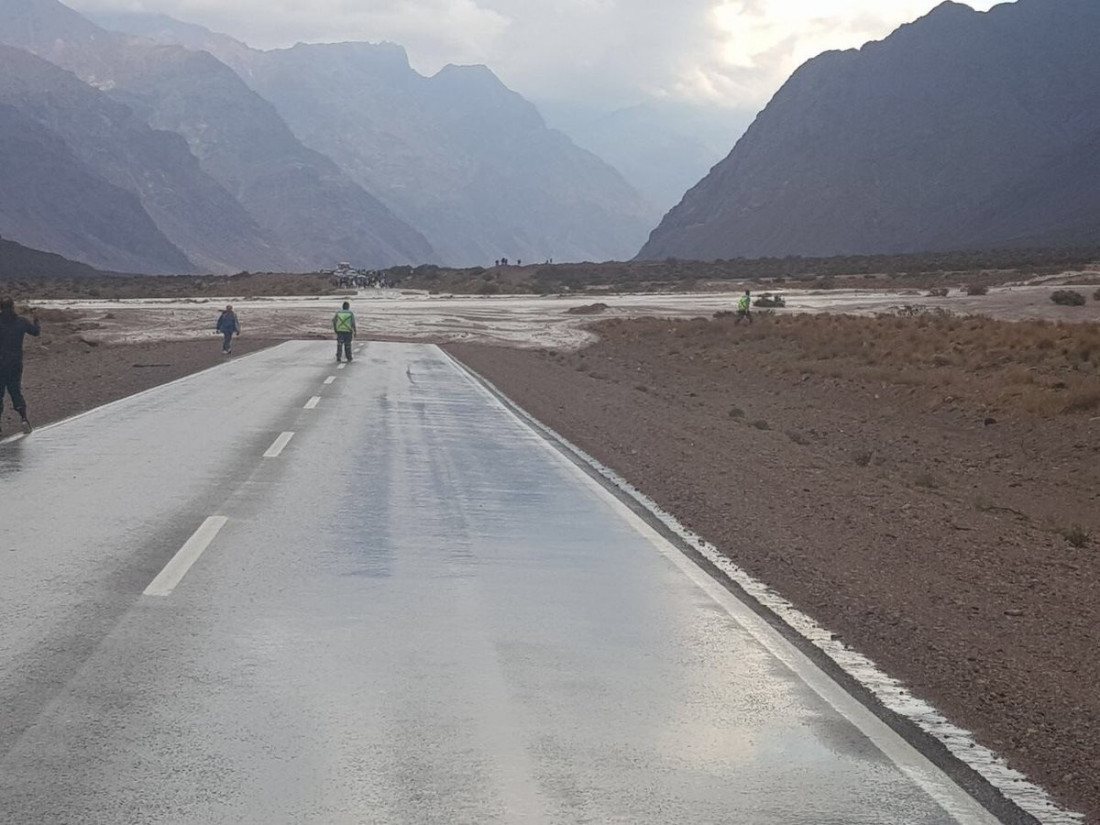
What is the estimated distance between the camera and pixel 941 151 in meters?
175

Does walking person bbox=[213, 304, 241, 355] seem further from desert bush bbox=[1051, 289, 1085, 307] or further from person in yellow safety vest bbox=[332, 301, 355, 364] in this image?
desert bush bbox=[1051, 289, 1085, 307]

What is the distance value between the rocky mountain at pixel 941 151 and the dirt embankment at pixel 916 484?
121 meters

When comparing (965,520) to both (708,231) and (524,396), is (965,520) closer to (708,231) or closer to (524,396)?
(524,396)

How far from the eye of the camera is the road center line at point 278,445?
14.9 metres

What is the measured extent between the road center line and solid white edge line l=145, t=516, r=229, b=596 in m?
4.18

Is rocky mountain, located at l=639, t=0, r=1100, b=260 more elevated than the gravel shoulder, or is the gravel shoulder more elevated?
rocky mountain, located at l=639, t=0, r=1100, b=260

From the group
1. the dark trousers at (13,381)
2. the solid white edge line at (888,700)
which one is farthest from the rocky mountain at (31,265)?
the solid white edge line at (888,700)

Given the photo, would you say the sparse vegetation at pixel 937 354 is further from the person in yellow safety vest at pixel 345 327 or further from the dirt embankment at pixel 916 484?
the person in yellow safety vest at pixel 345 327

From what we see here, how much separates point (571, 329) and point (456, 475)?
43155 mm

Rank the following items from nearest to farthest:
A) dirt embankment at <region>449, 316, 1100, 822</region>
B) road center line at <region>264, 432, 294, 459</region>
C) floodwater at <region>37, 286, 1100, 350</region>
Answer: dirt embankment at <region>449, 316, 1100, 822</region>, road center line at <region>264, 432, 294, 459</region>, floodwater at <region>37, 286, 1100, 350</region>

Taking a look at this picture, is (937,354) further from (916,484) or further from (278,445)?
(278,445)

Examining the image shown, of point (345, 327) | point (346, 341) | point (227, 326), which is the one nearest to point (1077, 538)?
point (345, 327)

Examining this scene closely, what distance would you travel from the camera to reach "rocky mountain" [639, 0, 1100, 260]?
6329 inches

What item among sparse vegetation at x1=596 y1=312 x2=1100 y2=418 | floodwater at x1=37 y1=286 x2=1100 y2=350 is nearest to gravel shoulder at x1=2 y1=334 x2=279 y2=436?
floodwater at x1=37 y1=286 x2=1100 y2=350
